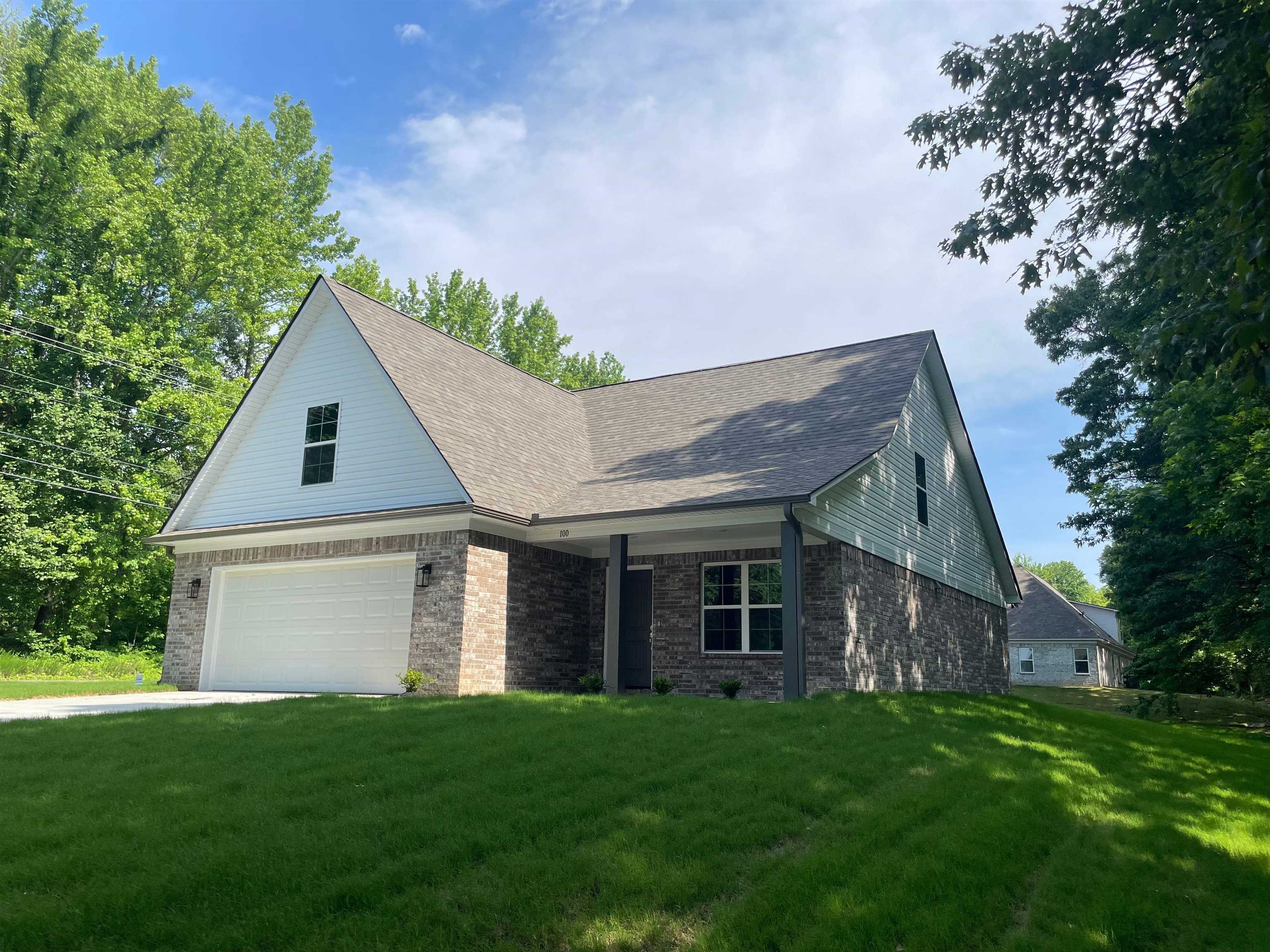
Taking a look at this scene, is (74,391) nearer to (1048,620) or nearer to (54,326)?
(54,326)

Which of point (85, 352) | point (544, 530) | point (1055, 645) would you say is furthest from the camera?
point (1055, 645)

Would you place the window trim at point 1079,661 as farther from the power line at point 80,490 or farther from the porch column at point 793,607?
the power line at point 80,490

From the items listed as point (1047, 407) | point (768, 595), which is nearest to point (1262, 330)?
point (768, 595)

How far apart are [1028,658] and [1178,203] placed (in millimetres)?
36579

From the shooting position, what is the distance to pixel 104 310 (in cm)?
2653

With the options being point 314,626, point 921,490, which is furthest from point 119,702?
point 921,490

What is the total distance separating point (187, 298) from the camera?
1187 inches

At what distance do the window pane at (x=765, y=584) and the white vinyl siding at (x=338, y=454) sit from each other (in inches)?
193

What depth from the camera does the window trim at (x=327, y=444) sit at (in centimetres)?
1530

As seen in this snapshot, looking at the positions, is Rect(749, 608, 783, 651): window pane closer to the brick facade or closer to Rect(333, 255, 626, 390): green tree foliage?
the brick facade

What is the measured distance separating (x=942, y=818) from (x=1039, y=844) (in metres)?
0.62

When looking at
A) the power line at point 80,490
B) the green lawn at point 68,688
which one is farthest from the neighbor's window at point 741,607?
the power line at point 80,490

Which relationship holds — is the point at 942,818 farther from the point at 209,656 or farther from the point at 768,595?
the point at 209,656

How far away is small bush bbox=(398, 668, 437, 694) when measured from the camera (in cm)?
1289
